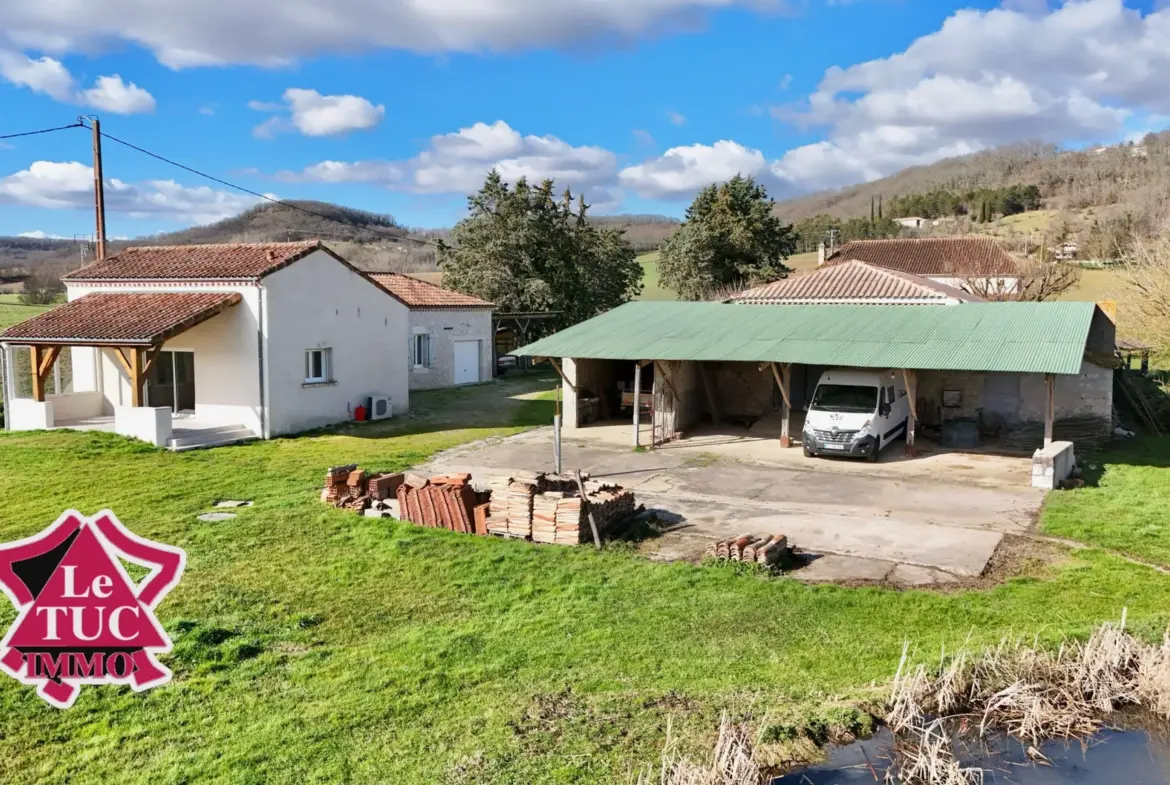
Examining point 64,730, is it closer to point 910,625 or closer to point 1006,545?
point 910,625

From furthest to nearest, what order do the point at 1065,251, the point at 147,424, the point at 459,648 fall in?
the point at 1065,251
the point at 147,424
the point at 459,648

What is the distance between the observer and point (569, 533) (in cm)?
1197

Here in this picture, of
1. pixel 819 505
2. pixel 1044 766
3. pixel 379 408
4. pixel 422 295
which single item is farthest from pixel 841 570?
pixel 422 295

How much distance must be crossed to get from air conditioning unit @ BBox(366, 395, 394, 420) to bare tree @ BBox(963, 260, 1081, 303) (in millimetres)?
26947

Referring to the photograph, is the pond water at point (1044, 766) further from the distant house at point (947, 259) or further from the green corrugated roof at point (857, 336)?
the distant house at point (947, 259)

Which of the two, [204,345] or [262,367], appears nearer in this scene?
[262,367]

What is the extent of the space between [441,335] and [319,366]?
34.3 feet

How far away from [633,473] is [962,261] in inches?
1511

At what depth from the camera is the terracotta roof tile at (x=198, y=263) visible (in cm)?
2094

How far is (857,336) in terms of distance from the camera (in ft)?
65.6

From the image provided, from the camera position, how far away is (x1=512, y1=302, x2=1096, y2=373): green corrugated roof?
17.6 m

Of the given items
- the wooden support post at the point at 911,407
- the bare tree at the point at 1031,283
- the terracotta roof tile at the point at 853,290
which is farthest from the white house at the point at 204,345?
the bare tree at the point at 1031,283

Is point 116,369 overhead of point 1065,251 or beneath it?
beneath

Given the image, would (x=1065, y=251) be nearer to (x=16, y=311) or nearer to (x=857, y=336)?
(x=857, y=336)
